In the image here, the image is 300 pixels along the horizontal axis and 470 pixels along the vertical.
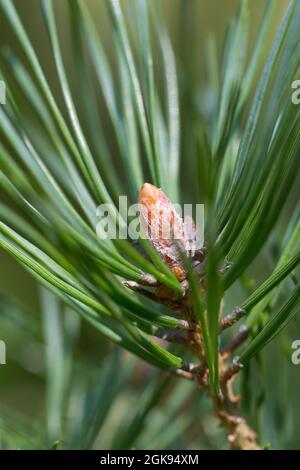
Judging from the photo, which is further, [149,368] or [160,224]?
[149,368]

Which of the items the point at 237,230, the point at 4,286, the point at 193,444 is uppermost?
the point at 4,286

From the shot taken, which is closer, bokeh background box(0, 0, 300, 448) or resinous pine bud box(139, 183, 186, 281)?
resinous pine bud box(139, 183, 186, 281)

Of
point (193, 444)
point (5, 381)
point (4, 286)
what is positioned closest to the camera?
point (193, 444)

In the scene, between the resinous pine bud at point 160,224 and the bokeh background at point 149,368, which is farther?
the bokeh background at point 149,368

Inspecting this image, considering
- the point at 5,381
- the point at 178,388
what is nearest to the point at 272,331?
the point at 178,388

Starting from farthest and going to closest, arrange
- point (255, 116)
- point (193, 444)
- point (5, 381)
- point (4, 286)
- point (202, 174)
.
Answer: point (4, 286), point (5, 381), point (193, 444), point (255, 116), point (202, 174)

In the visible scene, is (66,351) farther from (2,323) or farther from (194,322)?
(194,322)

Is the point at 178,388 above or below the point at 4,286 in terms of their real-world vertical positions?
below

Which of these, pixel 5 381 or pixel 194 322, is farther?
pixel 5 381
